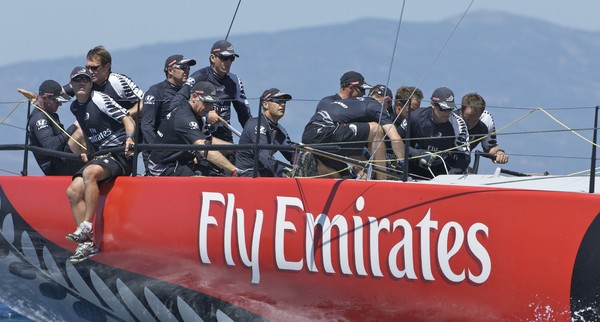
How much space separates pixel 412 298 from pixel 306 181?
41.3 inches

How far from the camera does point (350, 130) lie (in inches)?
328

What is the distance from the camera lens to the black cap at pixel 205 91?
8633 millimetres

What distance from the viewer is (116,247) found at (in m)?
8.77

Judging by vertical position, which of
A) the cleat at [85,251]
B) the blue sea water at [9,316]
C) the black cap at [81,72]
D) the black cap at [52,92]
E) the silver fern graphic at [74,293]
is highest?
the black cap at [81,72]

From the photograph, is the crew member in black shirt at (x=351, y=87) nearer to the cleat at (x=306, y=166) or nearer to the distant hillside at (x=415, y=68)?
the cleat at (x=306, y=166)

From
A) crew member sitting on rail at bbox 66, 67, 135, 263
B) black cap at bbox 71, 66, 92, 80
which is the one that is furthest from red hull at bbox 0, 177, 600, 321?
black cap at bbox 71, 66, 92, 80

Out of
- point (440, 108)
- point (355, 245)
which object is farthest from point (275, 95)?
point (355, 245)

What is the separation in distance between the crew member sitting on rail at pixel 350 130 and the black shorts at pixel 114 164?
135 cm

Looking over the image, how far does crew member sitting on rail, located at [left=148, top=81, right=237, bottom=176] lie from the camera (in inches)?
340

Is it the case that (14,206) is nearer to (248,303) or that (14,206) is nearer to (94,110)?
(94,110)

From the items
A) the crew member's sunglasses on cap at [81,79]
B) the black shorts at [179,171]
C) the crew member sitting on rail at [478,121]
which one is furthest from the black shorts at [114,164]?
the crew member sitting on rail at [478,121]

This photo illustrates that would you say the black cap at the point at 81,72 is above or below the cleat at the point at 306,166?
above

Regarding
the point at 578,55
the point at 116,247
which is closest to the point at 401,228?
the point at 116,247

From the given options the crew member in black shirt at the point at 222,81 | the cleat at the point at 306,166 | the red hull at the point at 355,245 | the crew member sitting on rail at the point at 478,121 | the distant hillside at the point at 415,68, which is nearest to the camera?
the red hull at the point at 355,245
